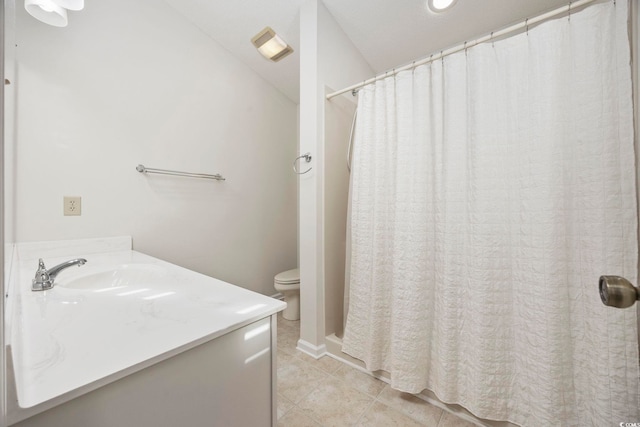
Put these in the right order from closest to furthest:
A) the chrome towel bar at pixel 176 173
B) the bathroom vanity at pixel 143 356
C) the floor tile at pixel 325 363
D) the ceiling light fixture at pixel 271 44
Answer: the bathroom vanity at pixel 143 356
the floor tile at pixel 325 363
the chrome towel bar at pixel 176 173
the ceiling light fixture at pixel 271 44

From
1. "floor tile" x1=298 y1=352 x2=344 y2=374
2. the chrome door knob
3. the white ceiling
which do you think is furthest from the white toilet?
the white ceiling

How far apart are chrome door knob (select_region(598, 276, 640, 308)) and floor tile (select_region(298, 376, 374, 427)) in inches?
41.5

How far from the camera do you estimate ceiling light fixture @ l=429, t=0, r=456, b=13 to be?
1479mm

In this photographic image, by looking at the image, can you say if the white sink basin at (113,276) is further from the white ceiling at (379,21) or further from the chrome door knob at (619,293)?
the white ceiling at (379,21)

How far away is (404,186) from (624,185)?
2.43 feet

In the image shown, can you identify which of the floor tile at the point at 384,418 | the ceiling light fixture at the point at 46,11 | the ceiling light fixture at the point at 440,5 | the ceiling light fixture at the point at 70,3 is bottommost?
the floor tile at the point at 384,418

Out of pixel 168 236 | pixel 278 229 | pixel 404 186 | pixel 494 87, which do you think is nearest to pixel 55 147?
pixel 168 236

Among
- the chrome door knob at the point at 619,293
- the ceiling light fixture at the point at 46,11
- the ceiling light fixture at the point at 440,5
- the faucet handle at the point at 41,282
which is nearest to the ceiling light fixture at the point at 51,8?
the ceiling light fixture at the point at 46,11

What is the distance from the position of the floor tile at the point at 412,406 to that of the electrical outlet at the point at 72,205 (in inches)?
74.3

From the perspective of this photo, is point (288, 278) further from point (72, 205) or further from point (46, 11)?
point (46, 11)

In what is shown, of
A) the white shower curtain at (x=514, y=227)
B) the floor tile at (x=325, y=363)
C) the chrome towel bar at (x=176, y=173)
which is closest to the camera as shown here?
the white shower curtain at (x=514, y=227)

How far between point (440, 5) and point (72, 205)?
2.46m

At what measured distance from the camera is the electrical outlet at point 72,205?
4.22 feet

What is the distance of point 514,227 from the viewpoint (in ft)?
3.27
